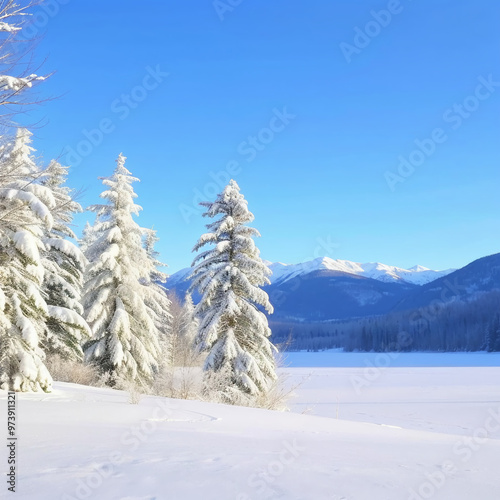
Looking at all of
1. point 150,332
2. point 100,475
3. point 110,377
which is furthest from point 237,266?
point 100,475

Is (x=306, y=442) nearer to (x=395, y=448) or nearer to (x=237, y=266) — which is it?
(x=395, y=448)

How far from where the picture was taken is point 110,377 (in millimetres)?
17594

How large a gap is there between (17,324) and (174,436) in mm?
7129
